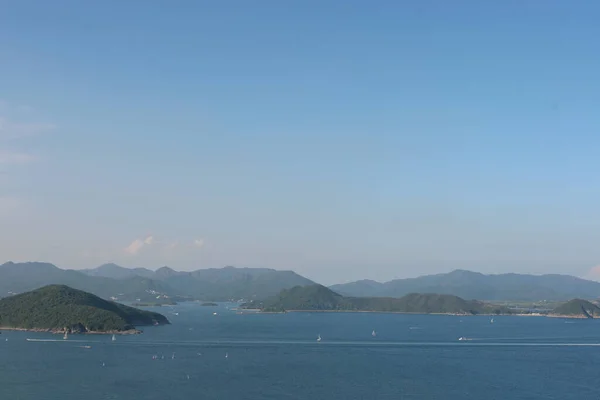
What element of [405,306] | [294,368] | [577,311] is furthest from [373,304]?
[294,368]

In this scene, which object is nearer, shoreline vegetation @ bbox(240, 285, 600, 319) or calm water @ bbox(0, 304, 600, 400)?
calm water @ bbox(0, 304, 600, 400)

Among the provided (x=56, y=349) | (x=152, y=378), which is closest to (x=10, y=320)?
(x=56, y=349)

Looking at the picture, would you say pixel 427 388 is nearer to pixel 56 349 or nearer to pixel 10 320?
pixel 56 349

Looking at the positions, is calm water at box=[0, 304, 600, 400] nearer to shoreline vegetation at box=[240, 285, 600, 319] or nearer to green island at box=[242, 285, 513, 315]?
shoreline vegetation at box=[240, 285, 600, 319]

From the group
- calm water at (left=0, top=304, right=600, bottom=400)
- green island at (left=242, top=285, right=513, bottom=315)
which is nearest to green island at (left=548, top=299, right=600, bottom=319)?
green island at (left=242, top=285, right=513, bottom=315)

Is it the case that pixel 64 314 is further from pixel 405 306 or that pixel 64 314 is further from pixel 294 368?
pixel 405 306

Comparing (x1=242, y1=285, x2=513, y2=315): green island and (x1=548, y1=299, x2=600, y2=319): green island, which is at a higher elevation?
(x1=242, y1=285, x2=513, y2=315): green island
